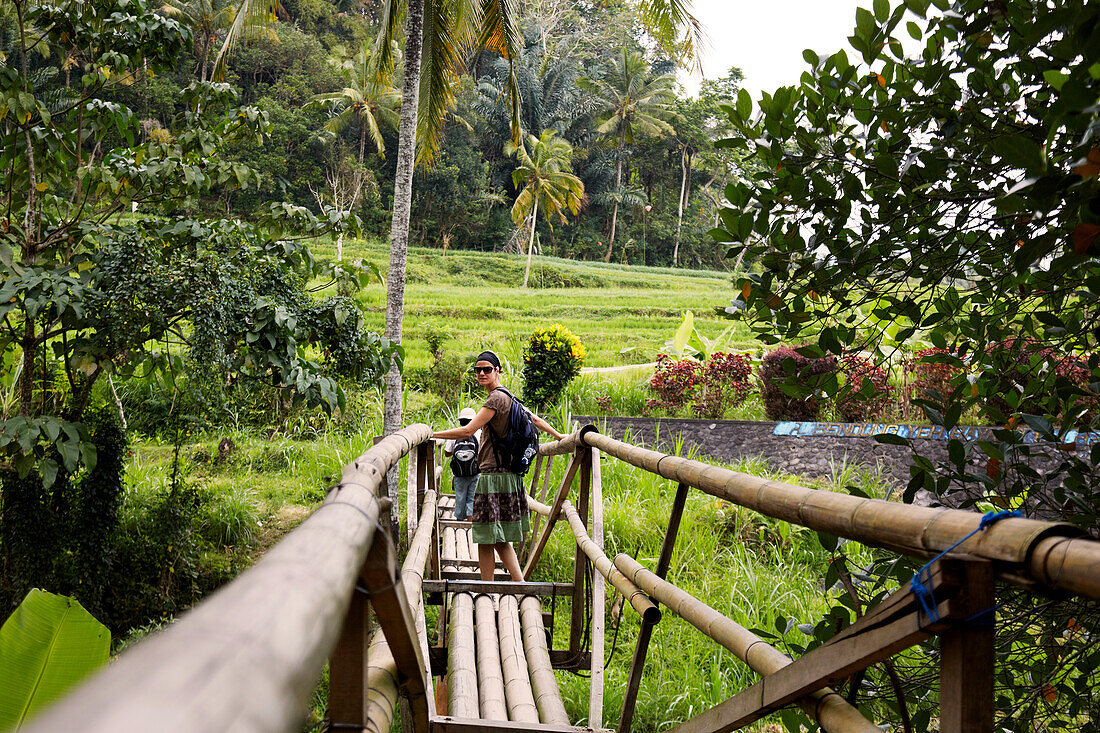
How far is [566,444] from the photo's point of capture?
2.57 m

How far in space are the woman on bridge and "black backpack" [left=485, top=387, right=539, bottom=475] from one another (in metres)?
0.01

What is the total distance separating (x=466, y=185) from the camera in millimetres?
27734

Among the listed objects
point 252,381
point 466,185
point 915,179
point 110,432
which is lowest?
point 110,432

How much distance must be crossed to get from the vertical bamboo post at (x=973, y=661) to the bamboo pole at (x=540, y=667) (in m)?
1.26

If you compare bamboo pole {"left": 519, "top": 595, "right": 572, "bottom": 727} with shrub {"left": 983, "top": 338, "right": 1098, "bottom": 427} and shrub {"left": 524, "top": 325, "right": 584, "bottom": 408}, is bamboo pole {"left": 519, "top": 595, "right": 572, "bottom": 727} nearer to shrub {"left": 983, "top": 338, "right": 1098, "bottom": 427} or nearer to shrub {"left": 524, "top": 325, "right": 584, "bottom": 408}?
shrub {"left": 983, "top": 338, "right": 1098, "bottom": 427}

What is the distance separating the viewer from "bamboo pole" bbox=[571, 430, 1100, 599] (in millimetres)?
570

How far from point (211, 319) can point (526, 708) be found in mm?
2723

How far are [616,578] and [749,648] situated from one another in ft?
2.29

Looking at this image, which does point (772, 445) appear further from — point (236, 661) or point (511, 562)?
point (236, 661)

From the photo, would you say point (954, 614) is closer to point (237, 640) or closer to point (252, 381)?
point (237, 640)

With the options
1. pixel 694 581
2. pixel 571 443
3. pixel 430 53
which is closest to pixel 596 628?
pixel 571 443

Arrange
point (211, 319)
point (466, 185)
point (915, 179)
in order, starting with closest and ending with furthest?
1. point (915, 179)
2. point (211, 319)
3. point (466, 185)

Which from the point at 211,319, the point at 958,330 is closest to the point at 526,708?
the point at 958,330

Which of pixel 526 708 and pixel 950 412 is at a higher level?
pixel 950 412
